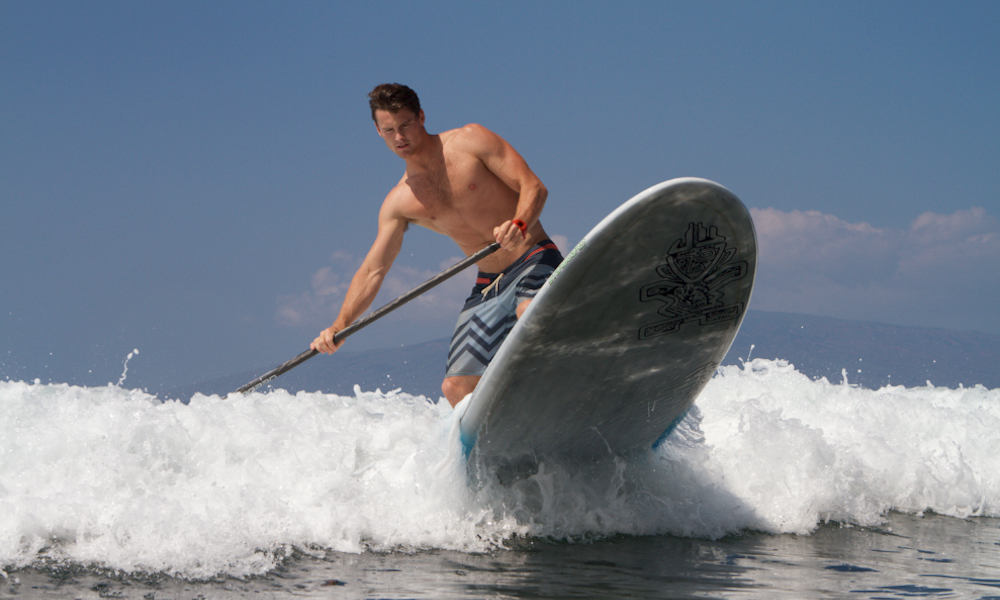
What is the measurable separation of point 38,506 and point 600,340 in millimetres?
2162

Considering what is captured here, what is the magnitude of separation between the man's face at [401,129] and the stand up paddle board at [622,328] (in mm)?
1361

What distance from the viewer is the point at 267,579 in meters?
2.21

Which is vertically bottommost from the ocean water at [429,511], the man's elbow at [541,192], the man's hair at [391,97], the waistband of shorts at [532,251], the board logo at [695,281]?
the ocean water at [429,511]

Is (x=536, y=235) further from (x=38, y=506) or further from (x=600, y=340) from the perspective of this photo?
(x=38, y=506)

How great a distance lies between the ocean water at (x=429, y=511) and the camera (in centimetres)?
223

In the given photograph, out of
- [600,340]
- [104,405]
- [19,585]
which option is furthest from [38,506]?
[600,340]

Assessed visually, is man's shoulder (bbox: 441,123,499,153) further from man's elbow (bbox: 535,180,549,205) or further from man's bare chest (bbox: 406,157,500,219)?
man's elbow (bbox: 535,180,549,205)

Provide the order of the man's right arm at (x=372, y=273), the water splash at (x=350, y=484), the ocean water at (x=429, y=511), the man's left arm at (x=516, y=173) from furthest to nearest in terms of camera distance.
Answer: the man's right arm at (x=372, y=273) < the man's left arm at (x=516, y=173) < the water splash at (x=350, y=484) < the ocean water at (x=429, y=511)

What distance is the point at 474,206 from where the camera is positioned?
11.5ft

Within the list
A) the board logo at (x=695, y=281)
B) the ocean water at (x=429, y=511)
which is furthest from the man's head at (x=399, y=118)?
the board logo at (x=695, y=281)

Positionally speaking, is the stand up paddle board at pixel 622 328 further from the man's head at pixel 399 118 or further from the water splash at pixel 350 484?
the man's head at pixel 399 118

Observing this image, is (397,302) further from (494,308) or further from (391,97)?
(391,97)

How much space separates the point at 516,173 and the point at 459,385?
3.57 feet

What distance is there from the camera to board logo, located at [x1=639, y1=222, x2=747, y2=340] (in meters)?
2.51
